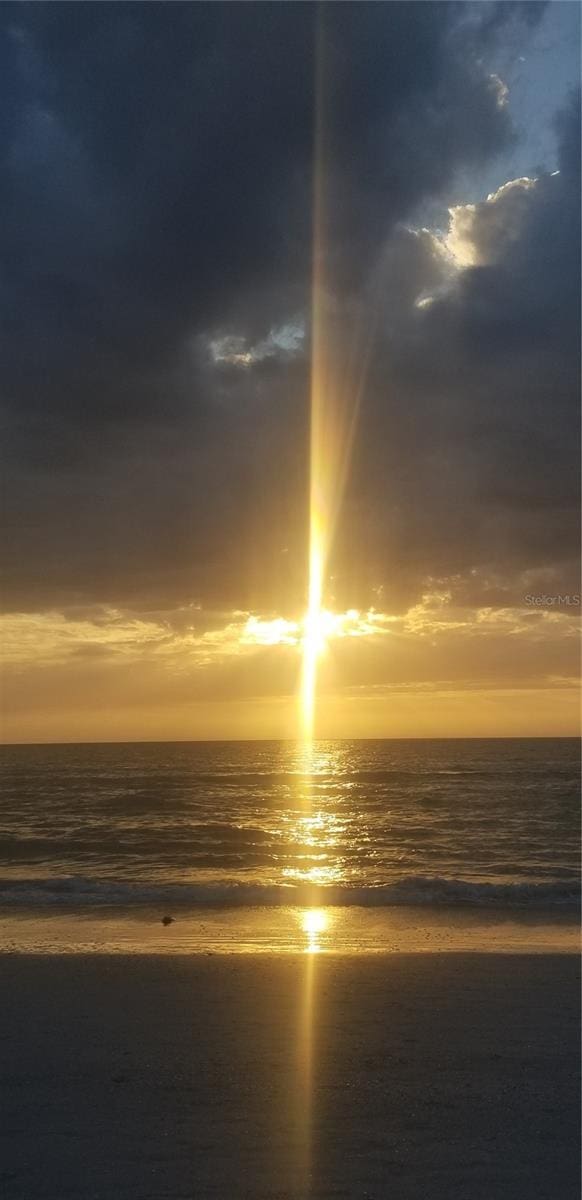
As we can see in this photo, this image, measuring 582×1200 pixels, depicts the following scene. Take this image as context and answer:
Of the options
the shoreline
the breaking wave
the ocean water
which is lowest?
the ocean water

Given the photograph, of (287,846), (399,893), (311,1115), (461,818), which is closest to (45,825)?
(287,846)

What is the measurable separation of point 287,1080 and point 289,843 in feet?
82.5

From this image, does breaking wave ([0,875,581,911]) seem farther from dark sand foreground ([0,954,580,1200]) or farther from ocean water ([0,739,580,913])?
dark sand foreground ([0,954,580,1200])

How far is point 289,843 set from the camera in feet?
108

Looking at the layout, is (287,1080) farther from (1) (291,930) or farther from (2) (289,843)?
(2) (289,843)

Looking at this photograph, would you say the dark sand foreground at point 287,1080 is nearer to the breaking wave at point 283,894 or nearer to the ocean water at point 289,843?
the breaking wave at point 283,894

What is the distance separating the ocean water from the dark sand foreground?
7.42 metres

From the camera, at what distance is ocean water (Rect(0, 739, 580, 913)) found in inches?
803

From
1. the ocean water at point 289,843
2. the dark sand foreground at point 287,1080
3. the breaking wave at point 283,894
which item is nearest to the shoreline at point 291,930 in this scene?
the breaking wave at point 283,894

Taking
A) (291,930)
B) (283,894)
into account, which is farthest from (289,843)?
(291,930)

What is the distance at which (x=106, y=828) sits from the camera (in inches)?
1448

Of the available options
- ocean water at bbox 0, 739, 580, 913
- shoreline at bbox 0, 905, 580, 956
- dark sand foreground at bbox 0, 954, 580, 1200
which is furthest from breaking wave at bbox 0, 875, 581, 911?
dark sand foreground at bbox 0, 954, 580, 1200

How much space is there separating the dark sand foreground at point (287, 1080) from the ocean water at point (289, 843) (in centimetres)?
742

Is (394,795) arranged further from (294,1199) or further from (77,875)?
(294,1199)
